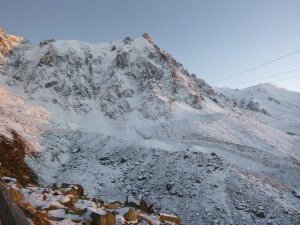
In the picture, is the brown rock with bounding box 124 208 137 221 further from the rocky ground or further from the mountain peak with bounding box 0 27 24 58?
the mountain peak with bounding box 0 27 24 58

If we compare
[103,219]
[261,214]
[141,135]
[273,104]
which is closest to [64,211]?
[103,219]

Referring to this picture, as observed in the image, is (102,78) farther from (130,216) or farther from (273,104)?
(273,104)

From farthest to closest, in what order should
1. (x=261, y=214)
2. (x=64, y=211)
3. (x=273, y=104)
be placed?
(x=273, y=104) → (x=261, y=214) → (x=64, y=211)

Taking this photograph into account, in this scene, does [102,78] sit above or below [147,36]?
below

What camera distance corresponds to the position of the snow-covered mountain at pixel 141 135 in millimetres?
26422

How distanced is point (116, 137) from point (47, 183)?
46.9ft

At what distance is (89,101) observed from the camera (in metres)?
53.8

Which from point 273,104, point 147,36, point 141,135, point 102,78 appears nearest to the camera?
point 141,135

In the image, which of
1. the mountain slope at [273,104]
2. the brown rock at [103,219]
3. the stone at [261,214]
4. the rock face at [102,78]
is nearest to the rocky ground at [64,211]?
the brown rock at [103,219]

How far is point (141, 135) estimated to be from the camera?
43.5 meters

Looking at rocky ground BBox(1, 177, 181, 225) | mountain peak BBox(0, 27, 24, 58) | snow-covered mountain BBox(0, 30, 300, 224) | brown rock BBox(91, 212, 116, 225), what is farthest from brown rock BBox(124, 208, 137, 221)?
mountain peak BBox(0, 27, 24, 58)

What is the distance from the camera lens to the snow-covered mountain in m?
26.4

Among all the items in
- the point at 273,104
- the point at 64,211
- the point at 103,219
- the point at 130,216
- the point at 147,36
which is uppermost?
the point at 147,36

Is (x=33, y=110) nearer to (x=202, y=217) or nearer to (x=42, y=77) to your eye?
(x=42, y=77)
